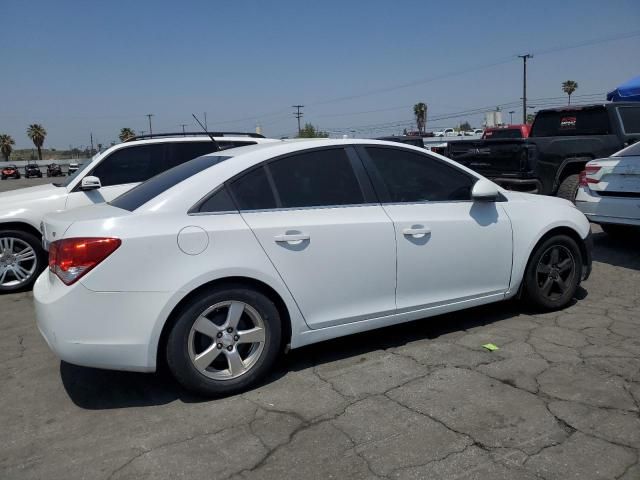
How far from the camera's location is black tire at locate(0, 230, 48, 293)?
6297mm

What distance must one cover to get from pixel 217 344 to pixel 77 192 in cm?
409

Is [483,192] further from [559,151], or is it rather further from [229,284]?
[559,151]

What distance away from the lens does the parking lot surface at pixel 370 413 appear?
2.72 m

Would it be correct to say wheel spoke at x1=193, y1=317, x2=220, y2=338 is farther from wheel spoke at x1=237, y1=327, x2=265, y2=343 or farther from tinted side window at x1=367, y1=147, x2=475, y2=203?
tinted side window at x1=367, y1=147, x2=475, y2=203

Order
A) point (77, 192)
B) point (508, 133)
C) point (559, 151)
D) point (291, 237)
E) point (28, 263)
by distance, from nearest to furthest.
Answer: point (291, 237), point (28, 263), point (77, 192), point (559, 151), point (508, 133)

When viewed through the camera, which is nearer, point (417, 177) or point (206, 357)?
point (206, 357)

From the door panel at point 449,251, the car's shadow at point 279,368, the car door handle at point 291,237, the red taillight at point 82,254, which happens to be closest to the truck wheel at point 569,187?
the car's shadow at point 279,368

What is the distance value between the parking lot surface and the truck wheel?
4461 millimetres

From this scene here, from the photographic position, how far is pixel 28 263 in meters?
6.46

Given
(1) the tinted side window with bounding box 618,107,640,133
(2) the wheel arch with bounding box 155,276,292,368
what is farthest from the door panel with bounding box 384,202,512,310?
(1) the tinted side window with bounding box 618,107,640,133

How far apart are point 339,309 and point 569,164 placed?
657 cm

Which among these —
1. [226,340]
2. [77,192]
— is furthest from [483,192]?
[77,192]

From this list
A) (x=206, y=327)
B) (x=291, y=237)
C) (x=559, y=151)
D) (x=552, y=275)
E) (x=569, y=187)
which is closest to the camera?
(x=206, y=327)

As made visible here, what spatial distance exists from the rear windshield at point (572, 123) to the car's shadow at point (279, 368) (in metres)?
5.69
